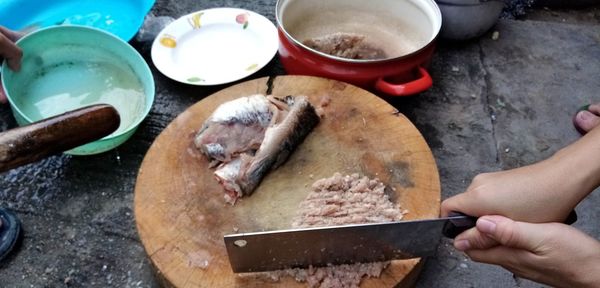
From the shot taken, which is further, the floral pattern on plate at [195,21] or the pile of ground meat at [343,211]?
the floral pattern on plate at [195,21]

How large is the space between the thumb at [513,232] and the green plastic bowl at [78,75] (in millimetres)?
1747

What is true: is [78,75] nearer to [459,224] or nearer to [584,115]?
[459,224]

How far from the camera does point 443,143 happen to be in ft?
9.64

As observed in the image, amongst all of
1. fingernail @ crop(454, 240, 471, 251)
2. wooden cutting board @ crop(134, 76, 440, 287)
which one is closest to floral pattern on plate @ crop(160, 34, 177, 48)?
wooden cutting board @ crop(134, 76, 440, 287)

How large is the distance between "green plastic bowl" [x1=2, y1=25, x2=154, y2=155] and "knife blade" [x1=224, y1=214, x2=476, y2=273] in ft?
3.90

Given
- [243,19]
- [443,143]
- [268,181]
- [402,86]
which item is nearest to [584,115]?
[443,143]

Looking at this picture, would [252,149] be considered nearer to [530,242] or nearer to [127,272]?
[127,272]

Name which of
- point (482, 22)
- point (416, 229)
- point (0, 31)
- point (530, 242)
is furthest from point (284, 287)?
point (482, 22)

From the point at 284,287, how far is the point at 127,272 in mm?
911

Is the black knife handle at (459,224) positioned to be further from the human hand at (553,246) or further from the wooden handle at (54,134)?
the wooden handle at (54,134)

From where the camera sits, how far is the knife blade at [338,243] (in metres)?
1.74

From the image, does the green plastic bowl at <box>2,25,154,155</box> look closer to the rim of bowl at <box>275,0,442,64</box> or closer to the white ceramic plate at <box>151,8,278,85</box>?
the white ceramic plate at <box>151,8,278,85</box>

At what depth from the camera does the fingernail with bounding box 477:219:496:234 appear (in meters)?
1.66

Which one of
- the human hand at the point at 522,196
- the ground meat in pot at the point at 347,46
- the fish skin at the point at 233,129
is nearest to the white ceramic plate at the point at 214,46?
the ground meat in pot at the point at 347,46
